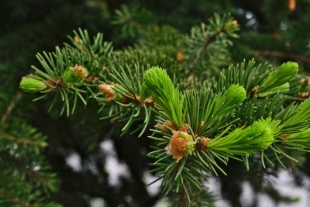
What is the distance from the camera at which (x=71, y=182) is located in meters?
0.91

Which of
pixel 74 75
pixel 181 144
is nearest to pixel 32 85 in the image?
pixel 74 75

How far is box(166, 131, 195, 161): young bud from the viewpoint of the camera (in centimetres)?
29

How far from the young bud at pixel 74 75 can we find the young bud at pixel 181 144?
120 mm

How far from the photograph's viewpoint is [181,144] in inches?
11.5

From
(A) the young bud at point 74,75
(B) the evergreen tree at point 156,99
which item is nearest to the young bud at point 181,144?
(B) the evergreen tree at point 156,99

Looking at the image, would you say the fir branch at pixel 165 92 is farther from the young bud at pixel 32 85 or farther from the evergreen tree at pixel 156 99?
the young bud at pixel 32 85

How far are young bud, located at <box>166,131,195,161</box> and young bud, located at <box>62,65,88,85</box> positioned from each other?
120 millimetres

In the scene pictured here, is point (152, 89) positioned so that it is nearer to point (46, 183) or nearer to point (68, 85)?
point (68, 85)

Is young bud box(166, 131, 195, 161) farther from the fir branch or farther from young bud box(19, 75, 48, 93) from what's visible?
young bud box(19, 75, 48, 93)

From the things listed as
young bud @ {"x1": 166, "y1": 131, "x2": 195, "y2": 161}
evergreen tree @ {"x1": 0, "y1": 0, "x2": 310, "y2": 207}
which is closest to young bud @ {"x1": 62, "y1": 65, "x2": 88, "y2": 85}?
evergreen tree @ {"x1": 0, "y1": 0, "x2": 310, "y2": 207}

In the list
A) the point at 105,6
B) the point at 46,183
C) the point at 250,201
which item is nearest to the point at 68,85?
the point at 46,183

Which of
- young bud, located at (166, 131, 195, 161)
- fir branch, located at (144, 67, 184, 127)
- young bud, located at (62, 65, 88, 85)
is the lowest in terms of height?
young bud, located at (166, 131, 195, 161)

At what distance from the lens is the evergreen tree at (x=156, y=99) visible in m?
0.31

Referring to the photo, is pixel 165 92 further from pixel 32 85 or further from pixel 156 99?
pixel 32 85
